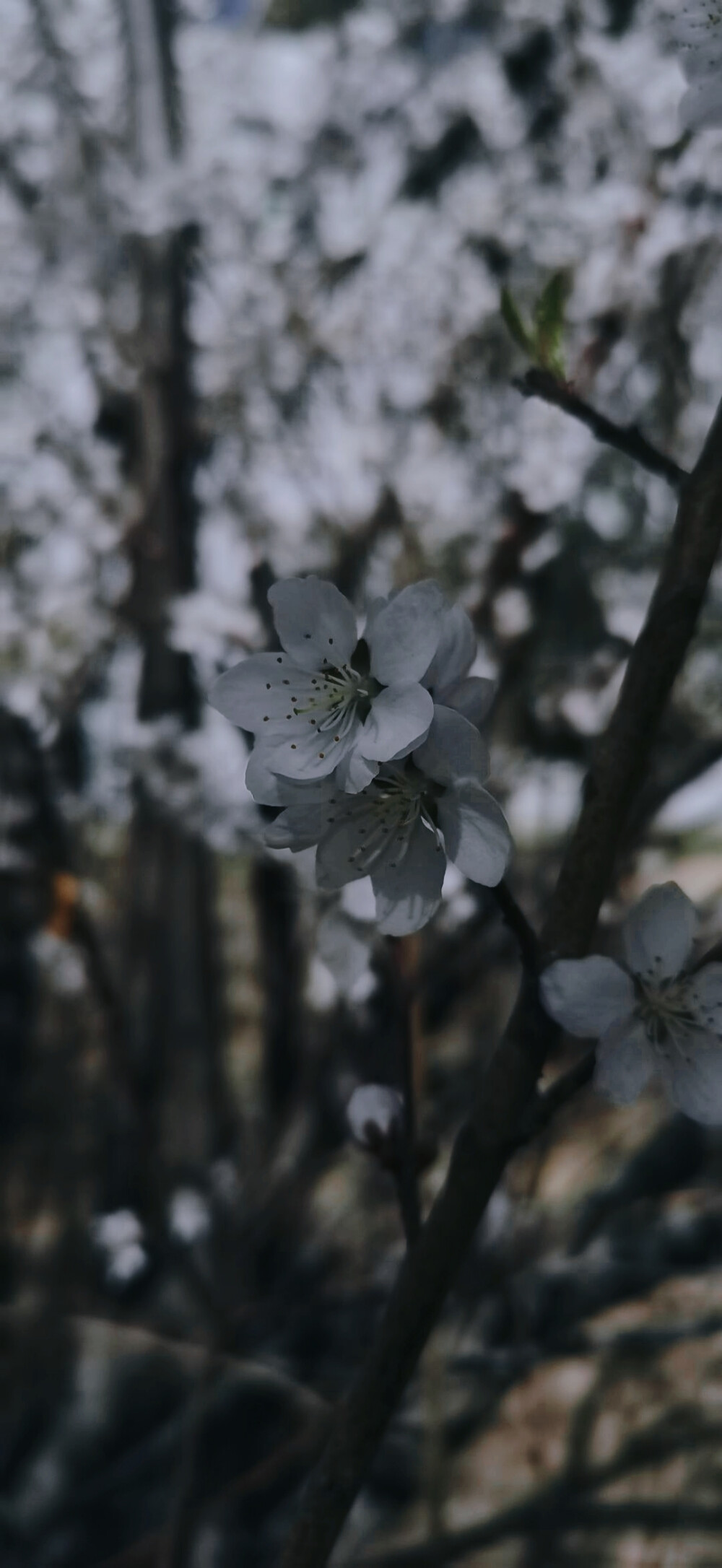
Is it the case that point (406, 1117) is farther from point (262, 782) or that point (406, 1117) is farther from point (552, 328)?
point (552, 328)

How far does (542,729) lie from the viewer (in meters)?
2.15

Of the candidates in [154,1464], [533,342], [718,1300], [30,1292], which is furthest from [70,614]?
[533,342]

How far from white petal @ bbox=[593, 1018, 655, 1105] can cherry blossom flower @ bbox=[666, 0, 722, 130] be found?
0.48 meters

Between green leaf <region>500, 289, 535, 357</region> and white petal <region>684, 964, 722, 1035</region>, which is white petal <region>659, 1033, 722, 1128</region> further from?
green leaf <region>500, 289, 535, 357</region>

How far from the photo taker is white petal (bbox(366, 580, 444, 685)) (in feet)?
1.43

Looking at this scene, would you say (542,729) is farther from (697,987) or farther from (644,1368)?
(697,987)

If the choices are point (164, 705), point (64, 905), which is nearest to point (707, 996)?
point (64, 905)

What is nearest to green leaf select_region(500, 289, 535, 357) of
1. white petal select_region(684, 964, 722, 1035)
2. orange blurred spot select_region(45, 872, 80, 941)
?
white petal select_region(684, 964, 722, 1035)

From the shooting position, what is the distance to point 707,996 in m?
0.50

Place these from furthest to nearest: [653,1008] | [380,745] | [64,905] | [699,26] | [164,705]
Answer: [164,705] < [64,905] < [699,26] < [653,1008] < [380,745]

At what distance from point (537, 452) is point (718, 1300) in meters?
1.61

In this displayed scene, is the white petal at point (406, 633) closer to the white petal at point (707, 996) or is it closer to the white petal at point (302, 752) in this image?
the white petal at point (302, 752)

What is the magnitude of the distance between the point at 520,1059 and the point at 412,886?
86 millimetres

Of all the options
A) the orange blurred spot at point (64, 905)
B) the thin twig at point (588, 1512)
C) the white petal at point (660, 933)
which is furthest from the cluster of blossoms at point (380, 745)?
the orange blurred spot at point (64, 905)
